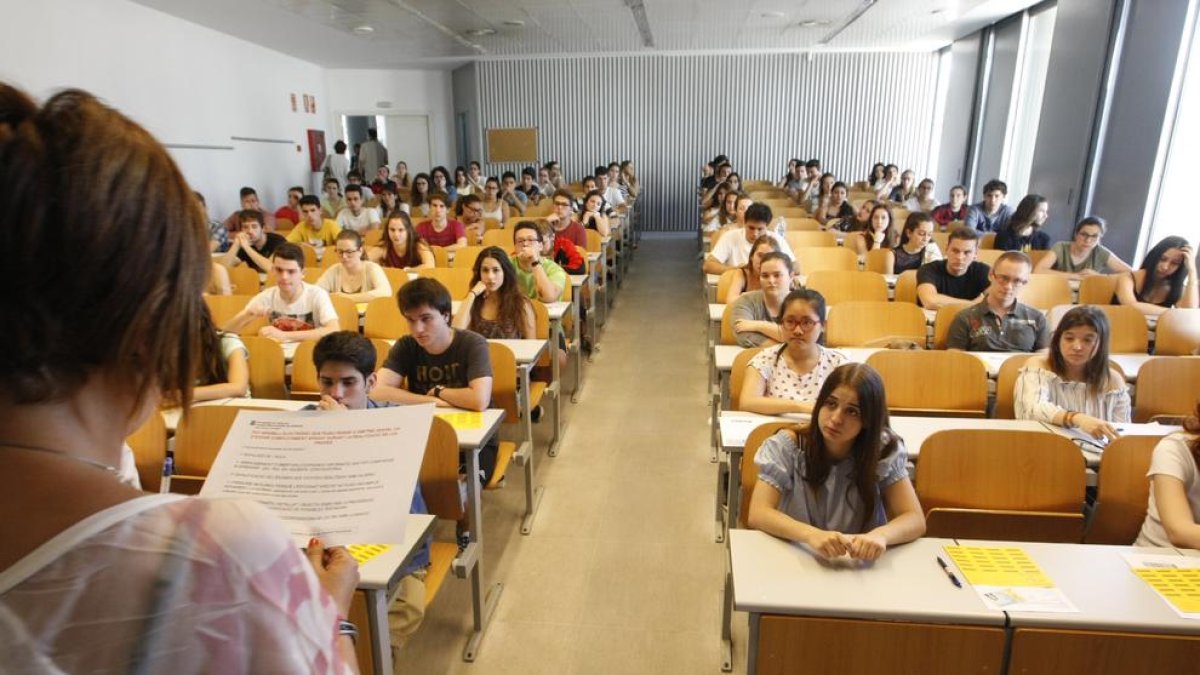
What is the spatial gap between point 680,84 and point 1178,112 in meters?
8.26

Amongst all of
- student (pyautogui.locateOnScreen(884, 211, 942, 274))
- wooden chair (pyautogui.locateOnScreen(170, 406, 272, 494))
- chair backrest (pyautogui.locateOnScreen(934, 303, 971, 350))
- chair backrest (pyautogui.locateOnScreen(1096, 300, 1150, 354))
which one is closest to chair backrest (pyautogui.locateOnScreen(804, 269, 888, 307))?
chair backrest (pyautogui.locateOnScreen(934, 303, 971, 350))

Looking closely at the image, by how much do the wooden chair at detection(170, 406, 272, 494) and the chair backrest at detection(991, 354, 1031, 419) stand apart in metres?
3.10

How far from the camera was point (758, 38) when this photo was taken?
10.7 metres

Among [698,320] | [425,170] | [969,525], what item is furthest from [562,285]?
[425,170]

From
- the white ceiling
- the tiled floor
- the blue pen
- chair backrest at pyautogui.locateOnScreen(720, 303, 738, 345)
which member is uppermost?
the white ceiling

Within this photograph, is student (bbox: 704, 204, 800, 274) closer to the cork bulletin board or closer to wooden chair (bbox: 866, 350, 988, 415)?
wooden chair (bbox: 866, 350, 988, 415)

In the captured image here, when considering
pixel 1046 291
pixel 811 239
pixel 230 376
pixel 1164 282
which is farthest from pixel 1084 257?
pixel 230 376

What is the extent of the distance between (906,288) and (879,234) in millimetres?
1635

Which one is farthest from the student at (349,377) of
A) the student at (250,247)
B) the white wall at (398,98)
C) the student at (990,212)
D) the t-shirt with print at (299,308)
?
the white wall at (398,98)

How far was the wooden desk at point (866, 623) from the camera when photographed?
1.60 meters

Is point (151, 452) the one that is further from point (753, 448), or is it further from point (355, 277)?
point (355, 277)

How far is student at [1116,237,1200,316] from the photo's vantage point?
4340 mm

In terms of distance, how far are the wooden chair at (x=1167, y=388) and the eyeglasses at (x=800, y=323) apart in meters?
1.59

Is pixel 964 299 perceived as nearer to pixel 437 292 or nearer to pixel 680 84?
pixel 437 292
